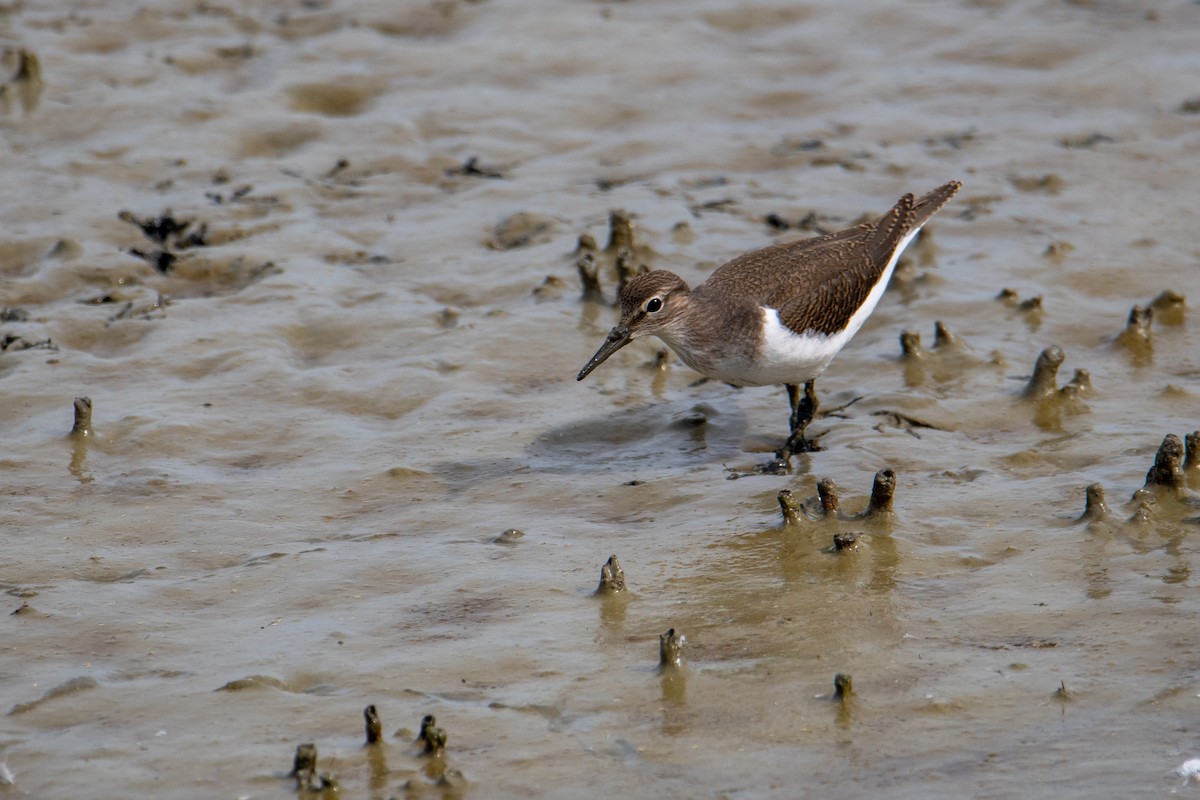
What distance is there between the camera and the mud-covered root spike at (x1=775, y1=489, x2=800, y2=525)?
7047 millimetres

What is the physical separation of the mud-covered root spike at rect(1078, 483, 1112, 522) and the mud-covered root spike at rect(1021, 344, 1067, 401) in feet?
4.79

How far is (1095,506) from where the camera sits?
22.8ft

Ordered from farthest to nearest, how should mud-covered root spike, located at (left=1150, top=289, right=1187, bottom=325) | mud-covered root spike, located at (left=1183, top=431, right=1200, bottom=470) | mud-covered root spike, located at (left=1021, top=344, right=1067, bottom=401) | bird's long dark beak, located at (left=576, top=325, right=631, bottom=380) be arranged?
mud-covered root spike, located at (left=1150, top=289, right=1187, bottom=325) < mud-covered root spike, located at (left=1021, top=344, right=1067, bottom=401) < bird's long dark beak, located at (left=576, top=325, right=631, bottom=380) < mud-covered root spike, located at (left=1183, top=431, right=1200, bottom=470)

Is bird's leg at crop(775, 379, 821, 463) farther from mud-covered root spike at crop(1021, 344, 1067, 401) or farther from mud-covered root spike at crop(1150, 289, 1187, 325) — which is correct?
mud-covered root spike at crop(1150, 289, 1187, 325)

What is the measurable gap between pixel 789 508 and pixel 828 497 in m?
0.21

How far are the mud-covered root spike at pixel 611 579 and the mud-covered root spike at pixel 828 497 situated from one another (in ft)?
4.01

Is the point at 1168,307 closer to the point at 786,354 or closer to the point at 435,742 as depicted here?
the point at 786,354

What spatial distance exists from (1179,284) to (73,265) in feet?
25.1

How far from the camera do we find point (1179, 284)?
9883 mm

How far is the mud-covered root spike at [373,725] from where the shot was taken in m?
5.32

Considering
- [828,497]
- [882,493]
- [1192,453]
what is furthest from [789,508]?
[1192,453]

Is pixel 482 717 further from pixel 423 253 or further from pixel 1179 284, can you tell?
pixel 1179 284

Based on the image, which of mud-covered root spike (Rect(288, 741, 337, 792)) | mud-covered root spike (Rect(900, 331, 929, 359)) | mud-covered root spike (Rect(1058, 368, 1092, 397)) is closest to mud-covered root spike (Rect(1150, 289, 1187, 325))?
mud-covered root spike (Rect(1058, 368, 1092, 397))

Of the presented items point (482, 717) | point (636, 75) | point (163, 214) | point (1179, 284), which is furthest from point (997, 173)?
point (482, 717)
